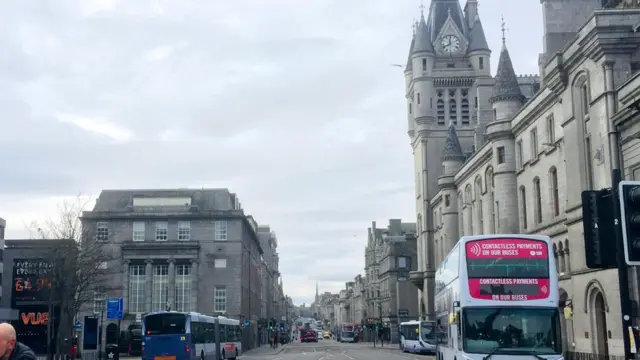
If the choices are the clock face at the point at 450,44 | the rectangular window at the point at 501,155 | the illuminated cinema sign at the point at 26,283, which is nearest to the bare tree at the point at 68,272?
the illuminated cinema sign at the point at 26,283

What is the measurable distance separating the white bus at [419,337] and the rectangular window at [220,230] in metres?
19.1

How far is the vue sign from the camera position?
2309 inches

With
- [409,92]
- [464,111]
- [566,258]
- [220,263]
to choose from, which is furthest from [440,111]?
[566,258]

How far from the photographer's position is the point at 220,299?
245ft

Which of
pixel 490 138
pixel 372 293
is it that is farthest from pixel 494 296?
pixel 372 293

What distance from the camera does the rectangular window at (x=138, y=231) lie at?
76.3 m

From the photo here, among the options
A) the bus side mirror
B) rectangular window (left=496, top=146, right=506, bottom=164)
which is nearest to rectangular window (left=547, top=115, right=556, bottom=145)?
rectangular window (left=496, top=146, right=506, bottom=164)

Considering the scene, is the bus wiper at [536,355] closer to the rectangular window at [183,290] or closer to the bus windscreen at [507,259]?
the bus windscreen at [507,259]

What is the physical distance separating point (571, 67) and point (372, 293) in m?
102

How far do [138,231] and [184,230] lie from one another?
4.39 m

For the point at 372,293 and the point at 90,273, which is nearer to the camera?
the point at 90,273

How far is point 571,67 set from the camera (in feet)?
122

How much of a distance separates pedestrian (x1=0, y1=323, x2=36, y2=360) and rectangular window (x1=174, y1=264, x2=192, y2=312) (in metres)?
67.3

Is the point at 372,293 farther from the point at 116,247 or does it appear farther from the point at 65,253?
the point at 65,253
